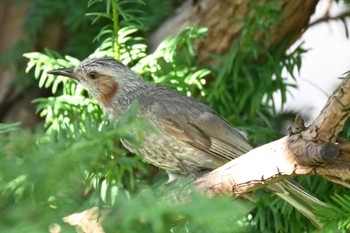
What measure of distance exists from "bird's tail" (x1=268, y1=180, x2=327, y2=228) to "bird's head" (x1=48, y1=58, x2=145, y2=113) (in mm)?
714

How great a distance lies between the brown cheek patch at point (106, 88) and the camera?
3.31m

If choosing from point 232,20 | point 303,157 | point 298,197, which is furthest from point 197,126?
point 303,157

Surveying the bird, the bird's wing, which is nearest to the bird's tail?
the bird

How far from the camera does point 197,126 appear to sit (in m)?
3.07

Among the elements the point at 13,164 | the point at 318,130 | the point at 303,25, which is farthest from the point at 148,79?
the point at 13,164

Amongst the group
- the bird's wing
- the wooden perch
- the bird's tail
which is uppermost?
the wooden perch

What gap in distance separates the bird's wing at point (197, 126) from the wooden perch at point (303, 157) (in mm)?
511

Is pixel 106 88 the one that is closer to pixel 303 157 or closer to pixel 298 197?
pixel 298 197

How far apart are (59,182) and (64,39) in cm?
297

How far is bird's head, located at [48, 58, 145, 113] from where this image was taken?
320cm

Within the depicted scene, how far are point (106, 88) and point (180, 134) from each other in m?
0.45

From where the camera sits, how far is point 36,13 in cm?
405

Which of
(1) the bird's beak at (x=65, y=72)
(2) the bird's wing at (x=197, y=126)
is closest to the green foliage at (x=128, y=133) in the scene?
(1) the bird's beak at (x=65, y=72)

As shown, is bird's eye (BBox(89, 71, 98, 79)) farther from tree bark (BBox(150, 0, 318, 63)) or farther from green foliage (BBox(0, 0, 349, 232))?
tree bark (BBox(150, 0, 318, 63))
